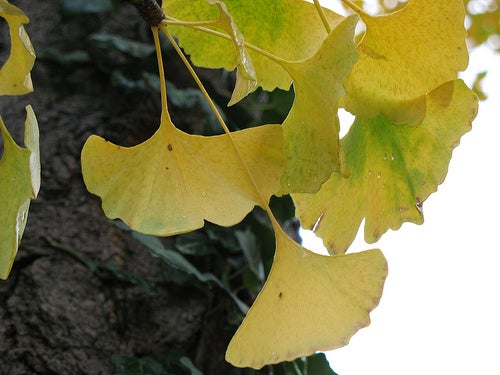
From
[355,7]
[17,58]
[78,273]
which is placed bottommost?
[78,273]

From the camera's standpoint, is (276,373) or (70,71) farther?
(70,71)

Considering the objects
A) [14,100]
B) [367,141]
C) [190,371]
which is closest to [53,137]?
[14,100]

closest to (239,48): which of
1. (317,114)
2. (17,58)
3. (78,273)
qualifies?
(317,114)

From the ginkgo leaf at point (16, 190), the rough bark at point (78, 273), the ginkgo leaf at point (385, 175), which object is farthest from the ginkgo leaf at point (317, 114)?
the rough bark at point (78, 273)

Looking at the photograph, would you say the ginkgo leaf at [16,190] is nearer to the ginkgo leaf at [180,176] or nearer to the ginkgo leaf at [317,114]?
the ginkgo leaf at [180,176]

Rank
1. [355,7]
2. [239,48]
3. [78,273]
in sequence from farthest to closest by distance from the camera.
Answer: [78,273]
[355,7]
[239,48]

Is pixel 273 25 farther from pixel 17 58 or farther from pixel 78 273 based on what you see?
pixel 78 273

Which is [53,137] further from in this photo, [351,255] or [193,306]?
[351,255]
